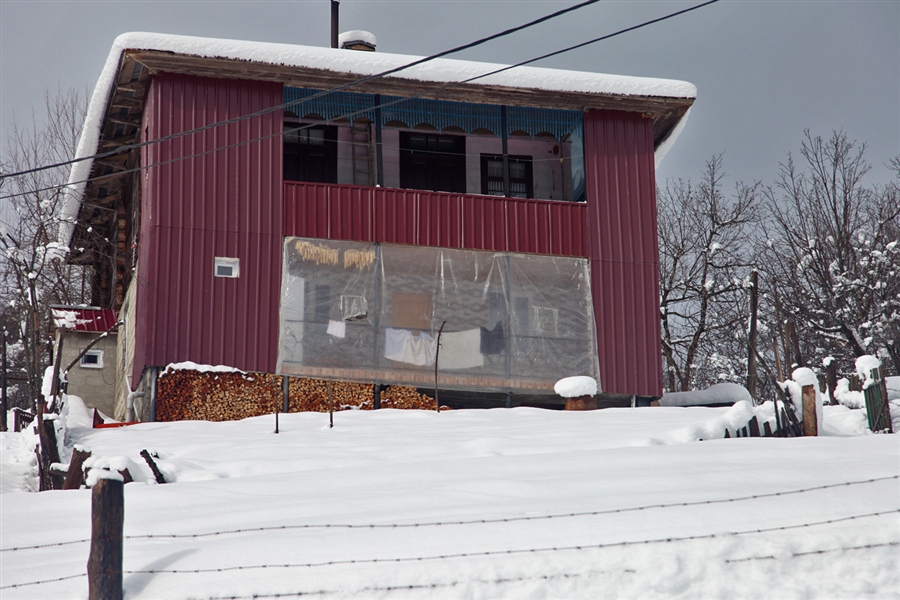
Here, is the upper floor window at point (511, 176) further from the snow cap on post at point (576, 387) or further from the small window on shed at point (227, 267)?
the small window on shed at point (227, 267)

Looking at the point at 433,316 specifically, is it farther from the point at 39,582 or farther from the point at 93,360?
the point at 39,582

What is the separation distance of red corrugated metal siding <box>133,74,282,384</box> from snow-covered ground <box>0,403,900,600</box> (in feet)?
16.8

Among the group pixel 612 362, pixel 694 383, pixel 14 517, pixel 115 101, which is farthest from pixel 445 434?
pixel 694 383

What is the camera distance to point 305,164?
17688 mm

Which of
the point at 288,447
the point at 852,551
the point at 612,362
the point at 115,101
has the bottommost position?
the point at 852,551

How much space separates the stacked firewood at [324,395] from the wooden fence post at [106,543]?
9.20m

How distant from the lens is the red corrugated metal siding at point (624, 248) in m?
16.9

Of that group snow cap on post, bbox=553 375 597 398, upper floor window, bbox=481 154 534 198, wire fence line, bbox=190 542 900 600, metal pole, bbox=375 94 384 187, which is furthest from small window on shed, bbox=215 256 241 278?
wire fence line, bbox=190 542 900 600

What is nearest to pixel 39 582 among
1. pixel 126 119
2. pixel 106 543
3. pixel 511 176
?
pixel 106 543

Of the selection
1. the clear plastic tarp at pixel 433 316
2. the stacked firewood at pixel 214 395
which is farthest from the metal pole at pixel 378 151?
the stacked firewood at pixel 214 395

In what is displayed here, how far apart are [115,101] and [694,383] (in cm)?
2172

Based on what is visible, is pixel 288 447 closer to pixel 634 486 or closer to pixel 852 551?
pixel 634 486

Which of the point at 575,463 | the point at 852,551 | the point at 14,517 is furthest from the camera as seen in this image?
the point at 575,463

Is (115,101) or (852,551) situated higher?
(115,101)
